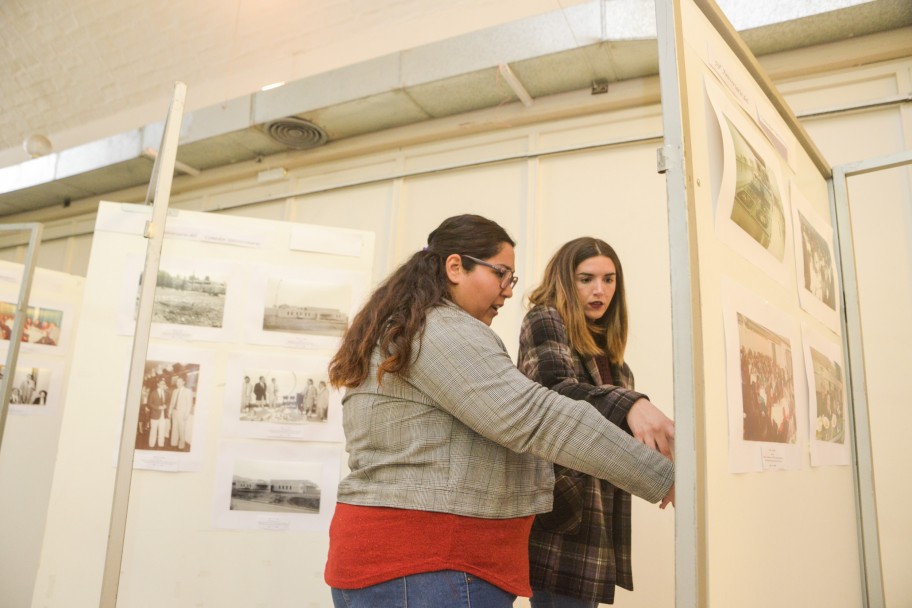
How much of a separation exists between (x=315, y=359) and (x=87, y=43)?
11.2 ft

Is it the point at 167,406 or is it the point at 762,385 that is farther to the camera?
the point at 167,406

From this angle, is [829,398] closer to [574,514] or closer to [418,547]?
[574,514]

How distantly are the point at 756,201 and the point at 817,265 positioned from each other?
38cm

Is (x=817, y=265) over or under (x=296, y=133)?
under

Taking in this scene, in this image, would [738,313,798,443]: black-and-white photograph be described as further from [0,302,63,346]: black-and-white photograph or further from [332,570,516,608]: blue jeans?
[0,302,63,346]: black-and-white photograph

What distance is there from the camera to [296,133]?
3861 mm

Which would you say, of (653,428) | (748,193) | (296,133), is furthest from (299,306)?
(296,133)

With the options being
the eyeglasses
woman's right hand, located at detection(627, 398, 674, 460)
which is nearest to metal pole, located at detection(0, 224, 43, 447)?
the eyeglasses

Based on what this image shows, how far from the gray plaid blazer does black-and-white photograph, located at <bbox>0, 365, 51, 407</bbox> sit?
104 inches

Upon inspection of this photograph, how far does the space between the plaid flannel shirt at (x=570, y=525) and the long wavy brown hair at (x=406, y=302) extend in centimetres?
25

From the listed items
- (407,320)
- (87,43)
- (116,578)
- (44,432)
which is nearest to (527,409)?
(407,320)

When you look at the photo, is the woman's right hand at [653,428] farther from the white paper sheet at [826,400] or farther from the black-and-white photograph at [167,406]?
the black-and-white photograph at [167,406]

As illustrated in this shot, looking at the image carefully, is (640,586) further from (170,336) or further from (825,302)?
(170,336)

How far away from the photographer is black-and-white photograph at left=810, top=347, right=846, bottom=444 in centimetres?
118
